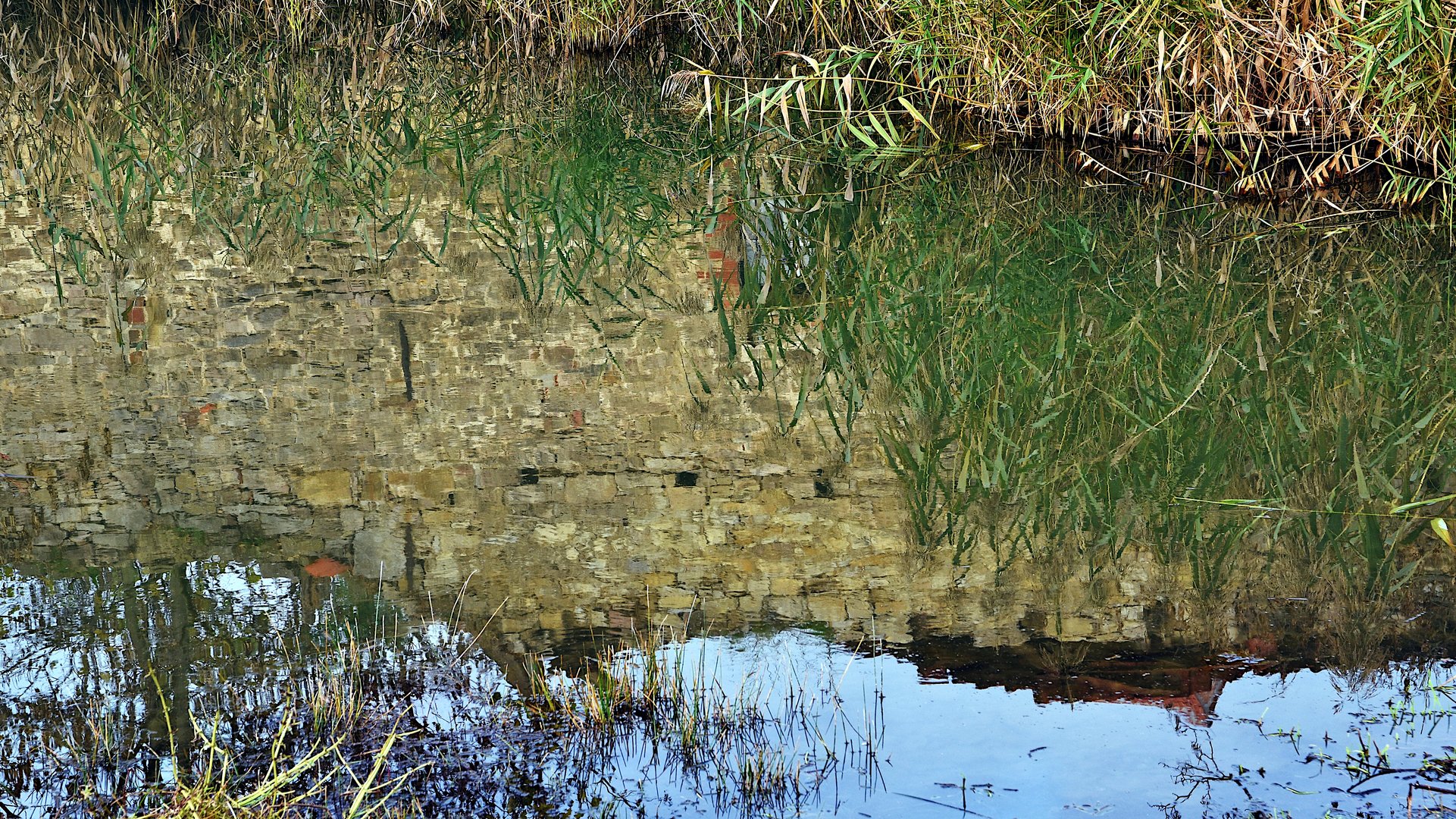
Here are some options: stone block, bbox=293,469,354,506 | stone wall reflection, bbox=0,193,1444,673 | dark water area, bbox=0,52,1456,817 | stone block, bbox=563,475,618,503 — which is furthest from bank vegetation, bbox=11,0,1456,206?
stone block, bbox=293,469,354,506

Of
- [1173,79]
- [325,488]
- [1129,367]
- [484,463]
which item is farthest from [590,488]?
[1173,79]

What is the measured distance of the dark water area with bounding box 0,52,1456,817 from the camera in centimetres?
259

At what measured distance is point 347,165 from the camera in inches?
295

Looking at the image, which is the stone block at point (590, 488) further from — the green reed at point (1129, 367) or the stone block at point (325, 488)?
the green reed at point (1129, 367)

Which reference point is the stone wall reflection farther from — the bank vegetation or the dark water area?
the bank vegetation

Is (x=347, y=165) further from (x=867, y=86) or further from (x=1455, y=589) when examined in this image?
(x=1455, y=589)

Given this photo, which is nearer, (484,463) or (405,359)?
(484,463)

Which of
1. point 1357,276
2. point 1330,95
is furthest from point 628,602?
point 1330,95

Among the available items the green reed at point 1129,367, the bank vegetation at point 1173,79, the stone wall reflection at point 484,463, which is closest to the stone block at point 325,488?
the stone wall reflection at point 484,463

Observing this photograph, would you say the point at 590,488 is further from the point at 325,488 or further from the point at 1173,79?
the point at 1173,79

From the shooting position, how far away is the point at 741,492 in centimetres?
386

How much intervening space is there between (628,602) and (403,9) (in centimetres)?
1034

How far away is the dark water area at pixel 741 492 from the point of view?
259cm

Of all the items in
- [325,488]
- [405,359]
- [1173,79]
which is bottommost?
[325,488]
